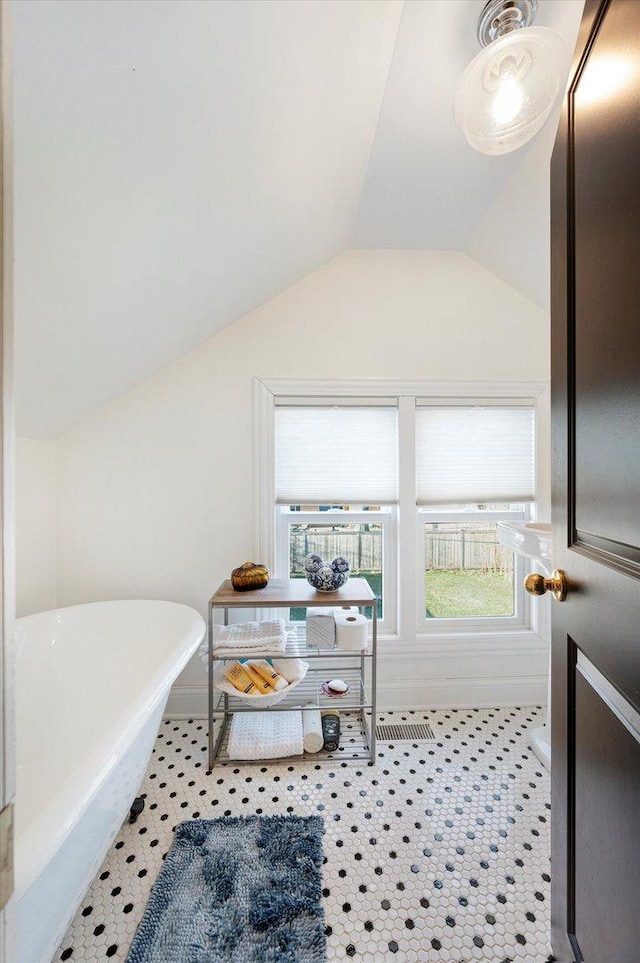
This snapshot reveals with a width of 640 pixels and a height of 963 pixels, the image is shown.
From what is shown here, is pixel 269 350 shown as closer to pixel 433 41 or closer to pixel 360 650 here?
pixel 433 41

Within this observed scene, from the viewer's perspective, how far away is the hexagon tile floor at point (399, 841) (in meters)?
1.08

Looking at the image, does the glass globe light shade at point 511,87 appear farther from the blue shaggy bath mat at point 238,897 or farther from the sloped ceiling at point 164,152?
the blue shaggy bath mat at point 238,897

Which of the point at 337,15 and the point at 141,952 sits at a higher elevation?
the point at 337,15

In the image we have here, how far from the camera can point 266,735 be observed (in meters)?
1.76

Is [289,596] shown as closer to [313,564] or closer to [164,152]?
[313,564]

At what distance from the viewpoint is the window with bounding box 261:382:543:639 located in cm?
211

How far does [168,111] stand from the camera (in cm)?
91

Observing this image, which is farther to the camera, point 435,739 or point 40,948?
point 435,739

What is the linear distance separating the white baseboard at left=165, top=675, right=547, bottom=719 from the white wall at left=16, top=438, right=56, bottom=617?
86cm

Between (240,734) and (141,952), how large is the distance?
764mm

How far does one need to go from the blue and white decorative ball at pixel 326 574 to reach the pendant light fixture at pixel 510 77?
1.57m

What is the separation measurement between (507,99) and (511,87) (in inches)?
0.8

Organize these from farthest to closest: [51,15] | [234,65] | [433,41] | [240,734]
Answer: [240,734]
[433,41]
[234,65]
[51,15]

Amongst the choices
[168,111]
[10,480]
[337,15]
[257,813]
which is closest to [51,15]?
[168,111]
